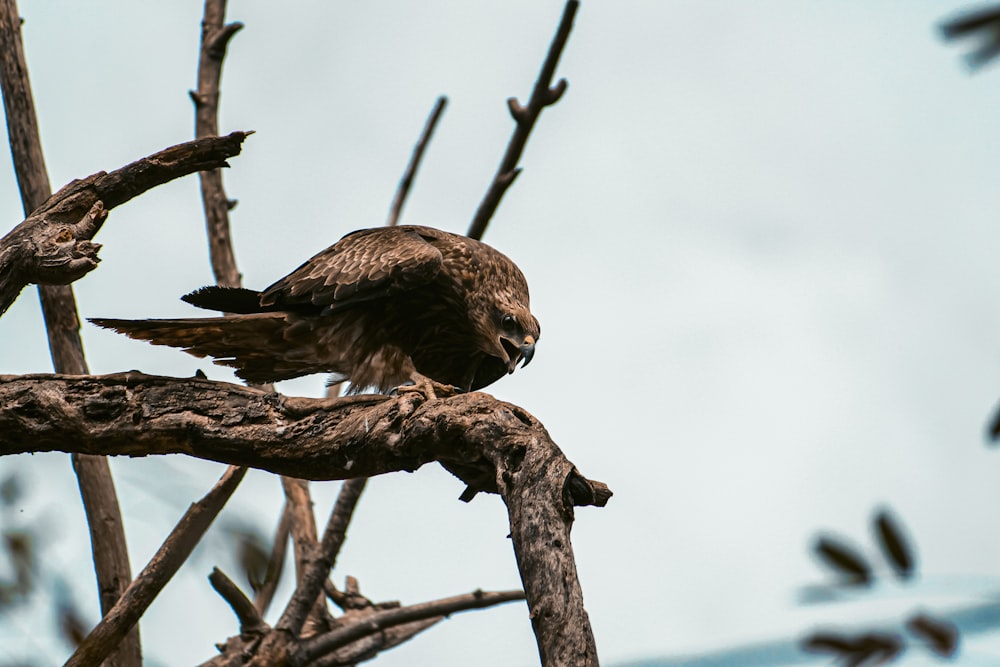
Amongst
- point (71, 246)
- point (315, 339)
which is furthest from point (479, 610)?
point (71, 246)

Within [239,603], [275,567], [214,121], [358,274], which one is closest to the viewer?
[358,274]

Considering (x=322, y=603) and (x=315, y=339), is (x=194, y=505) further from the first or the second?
(x=322, y=603)

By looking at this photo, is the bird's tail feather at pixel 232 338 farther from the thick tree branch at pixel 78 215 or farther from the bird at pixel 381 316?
the thick tree branch at pixel 78 215

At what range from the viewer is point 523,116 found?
6.05m

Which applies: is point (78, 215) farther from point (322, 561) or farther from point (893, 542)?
point (893, 542)

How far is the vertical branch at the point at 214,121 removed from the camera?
6441mm

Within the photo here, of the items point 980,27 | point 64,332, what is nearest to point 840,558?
point 980,27

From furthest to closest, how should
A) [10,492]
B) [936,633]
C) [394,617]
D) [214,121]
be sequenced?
[214,121], [394,617], [10,492], [936,633]

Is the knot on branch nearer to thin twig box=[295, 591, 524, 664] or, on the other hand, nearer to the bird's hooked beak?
the bird's hooked beak

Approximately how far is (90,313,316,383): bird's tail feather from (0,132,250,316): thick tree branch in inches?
21.1

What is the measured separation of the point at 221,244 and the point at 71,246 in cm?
298

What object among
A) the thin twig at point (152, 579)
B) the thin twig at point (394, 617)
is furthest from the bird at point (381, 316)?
the thin twig at point (394, 617)

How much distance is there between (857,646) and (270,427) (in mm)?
2605

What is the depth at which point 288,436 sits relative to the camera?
3277 mm
